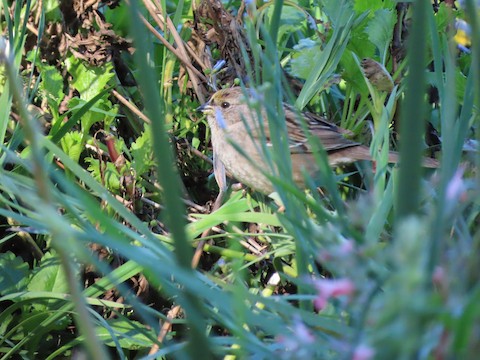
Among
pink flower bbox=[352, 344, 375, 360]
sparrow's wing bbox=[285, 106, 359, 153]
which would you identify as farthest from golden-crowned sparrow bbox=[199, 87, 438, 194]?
pink flower bbox=[352, 344, 375, 360]

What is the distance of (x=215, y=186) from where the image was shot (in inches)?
111

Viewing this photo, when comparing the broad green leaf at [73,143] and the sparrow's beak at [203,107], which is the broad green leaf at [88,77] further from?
the sparrow's beak at [203,107]

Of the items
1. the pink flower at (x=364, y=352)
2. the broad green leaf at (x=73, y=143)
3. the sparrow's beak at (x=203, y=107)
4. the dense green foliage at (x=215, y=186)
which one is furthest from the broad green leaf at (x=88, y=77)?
the pink flower at (x=364, y=352)

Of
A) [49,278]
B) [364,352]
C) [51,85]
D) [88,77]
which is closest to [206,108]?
[88,77]

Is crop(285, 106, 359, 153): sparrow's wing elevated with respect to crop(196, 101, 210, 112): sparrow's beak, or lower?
lower

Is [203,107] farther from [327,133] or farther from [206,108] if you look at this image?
[327,133]

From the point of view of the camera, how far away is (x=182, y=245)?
0.78 metres

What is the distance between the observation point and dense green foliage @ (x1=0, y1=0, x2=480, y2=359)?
2.53ft

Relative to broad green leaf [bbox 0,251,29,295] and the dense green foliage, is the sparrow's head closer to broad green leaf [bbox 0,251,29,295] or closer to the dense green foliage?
the dense green foliage

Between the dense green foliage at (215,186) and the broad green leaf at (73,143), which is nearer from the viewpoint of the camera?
the dense green foliage at (215,186)

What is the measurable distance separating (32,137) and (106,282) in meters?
1.26

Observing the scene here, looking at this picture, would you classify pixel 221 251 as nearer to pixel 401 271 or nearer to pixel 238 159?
pixel 238 159

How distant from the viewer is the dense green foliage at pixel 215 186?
2.53 feet

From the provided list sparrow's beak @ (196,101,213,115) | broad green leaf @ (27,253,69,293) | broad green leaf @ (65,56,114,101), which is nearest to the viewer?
broad green leaf @ (27,253,69,293)
